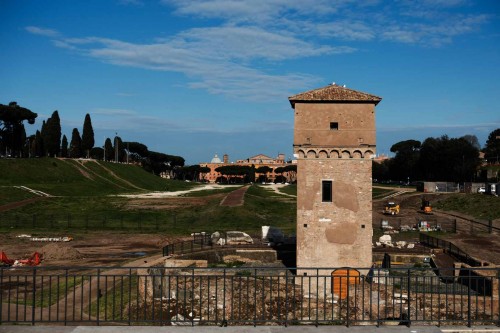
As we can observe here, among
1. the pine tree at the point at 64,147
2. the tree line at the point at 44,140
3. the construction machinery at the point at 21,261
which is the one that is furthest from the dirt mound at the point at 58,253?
the pine tree at the point at 64,147

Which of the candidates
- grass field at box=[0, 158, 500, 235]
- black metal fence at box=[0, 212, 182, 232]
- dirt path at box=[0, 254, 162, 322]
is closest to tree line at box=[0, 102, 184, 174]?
grass field at box=[0, 158, 500, 235]

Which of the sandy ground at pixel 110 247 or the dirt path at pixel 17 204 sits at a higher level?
the dirt path at pixel 17 204

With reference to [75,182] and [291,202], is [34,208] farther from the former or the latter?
[291,202]

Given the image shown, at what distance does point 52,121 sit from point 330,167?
90.4 metres

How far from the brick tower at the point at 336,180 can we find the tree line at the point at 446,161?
254 feet

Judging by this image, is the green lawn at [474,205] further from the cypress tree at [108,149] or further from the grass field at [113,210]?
the cypress tree at [108,149]

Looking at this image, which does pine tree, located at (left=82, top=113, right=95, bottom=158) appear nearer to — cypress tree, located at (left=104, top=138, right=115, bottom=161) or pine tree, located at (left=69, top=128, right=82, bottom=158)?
pine tree, located at (left=69, top=128, right=82, bottom=158)

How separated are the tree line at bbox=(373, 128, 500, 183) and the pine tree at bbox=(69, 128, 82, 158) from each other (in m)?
76.0

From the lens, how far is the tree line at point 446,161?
97000 mm

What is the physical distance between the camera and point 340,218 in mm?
25844

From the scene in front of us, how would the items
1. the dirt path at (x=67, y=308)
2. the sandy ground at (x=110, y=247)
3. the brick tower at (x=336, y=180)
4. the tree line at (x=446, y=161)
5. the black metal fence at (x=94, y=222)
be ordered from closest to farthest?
the dirt path at (x=67, y=308) → the brick tower at (x=336, y=180) → the sandy ground at (x=110, y=247) → the black metal fence at (x=94, y=222) → the tree line at (x=446, y=161)

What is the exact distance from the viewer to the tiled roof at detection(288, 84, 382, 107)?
26.2m

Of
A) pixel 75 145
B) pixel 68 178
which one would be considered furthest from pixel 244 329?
pixel 75 145

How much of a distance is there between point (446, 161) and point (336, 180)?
81.3 m
